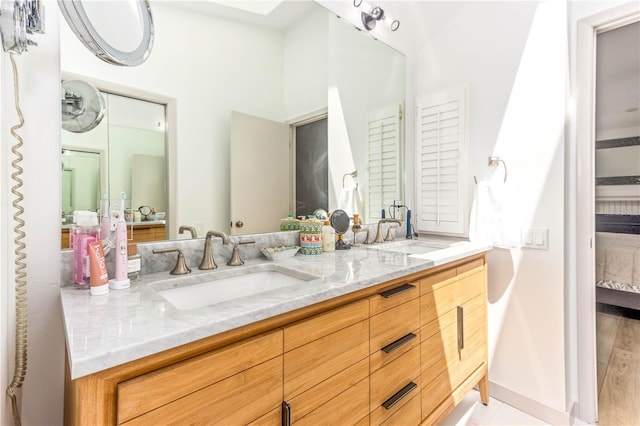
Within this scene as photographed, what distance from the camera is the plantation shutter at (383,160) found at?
212 centimetres

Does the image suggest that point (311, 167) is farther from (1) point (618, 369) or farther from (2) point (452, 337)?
(1) point (618, 369)

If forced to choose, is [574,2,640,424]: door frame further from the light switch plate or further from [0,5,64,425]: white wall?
[0,5,64,425]: white wall

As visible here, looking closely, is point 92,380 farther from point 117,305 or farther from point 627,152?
point 627,152

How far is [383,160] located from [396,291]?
1.19 m

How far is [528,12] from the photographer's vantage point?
5.75 ft

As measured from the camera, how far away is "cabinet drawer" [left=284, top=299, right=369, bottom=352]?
2.84 ft

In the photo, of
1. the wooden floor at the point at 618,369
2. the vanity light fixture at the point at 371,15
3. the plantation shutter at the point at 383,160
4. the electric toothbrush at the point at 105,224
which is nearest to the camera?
the electric toothbrush at the point at 105,224

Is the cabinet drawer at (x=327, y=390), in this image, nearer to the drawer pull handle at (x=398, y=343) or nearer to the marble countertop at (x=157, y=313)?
the drawer pull handle at (x=398, y=343)

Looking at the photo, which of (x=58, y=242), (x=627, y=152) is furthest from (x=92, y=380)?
(x=627, y=152)

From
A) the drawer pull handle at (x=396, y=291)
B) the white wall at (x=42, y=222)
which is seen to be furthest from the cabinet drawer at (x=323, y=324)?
the white wall at (x=42, y=222)

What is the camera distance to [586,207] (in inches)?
64.0

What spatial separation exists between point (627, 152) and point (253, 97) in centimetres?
218

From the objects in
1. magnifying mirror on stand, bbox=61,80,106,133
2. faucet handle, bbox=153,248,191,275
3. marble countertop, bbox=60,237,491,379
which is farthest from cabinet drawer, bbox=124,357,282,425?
magnifying mirror on stand, bbox=61,80,106,133

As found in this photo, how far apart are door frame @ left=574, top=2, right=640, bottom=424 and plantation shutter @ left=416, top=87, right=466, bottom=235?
572mm
